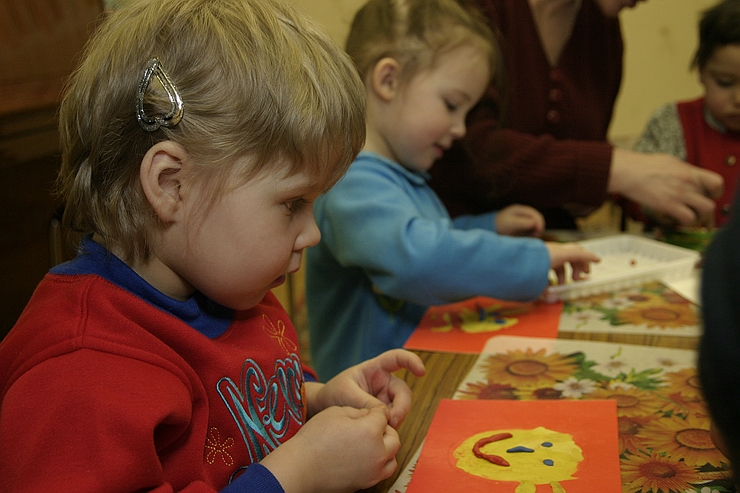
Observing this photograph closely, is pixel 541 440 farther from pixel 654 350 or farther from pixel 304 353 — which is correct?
pixel 304 353

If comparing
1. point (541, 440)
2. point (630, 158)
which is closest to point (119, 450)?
point (541, 440)

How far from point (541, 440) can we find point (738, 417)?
383 millimetres

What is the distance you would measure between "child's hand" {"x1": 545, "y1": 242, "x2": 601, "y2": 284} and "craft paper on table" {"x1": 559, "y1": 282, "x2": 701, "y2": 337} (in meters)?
0.05

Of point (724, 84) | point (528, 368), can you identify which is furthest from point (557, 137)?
point (528, 368)

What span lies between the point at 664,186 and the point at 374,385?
2.94 ft

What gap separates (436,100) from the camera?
123 cm

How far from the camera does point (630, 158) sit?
1.45m

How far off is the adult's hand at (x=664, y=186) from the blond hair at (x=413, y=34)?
358 mm

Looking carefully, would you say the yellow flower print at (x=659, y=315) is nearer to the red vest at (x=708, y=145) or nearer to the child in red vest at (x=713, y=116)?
the child in red vest at (x=713, y=116)

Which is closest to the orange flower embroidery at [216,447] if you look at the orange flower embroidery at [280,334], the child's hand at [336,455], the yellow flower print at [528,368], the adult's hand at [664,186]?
the child's hand at [336,455]

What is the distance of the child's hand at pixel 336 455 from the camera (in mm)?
609

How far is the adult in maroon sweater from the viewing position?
1438 mm

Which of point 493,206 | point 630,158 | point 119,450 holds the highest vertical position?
point 119,450

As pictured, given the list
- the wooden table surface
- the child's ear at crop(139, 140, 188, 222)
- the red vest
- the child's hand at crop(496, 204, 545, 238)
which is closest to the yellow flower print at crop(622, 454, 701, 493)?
the wooden table surface
